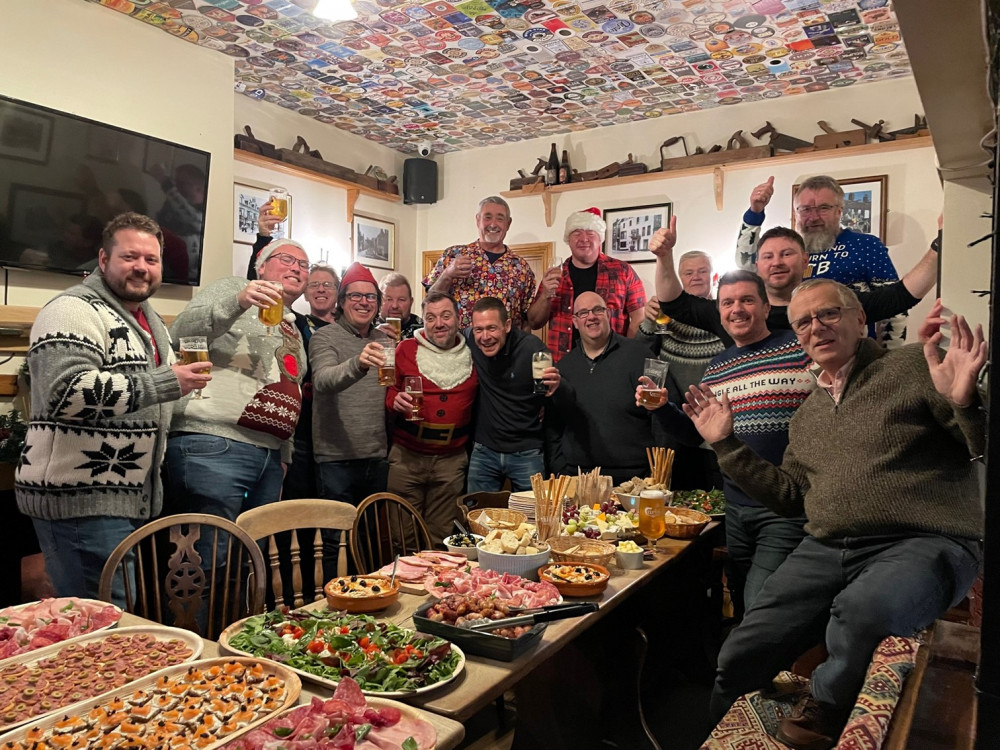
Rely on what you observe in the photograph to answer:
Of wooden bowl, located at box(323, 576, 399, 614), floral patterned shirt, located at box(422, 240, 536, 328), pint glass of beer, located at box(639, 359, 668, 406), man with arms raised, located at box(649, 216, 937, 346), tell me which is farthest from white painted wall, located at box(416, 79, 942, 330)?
wooden bowl, located at box(323, 576, 399, 614)

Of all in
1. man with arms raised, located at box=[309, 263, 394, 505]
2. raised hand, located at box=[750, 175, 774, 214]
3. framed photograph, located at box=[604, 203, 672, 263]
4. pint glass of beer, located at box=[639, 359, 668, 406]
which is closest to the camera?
pint glass of beer, located at box=[639, 359, 668, 406]

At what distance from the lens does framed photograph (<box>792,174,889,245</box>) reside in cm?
535

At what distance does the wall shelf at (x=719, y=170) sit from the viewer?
5266mm

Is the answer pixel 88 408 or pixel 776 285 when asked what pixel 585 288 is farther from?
pixel 88 408

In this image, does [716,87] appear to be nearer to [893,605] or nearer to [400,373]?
[400,373]

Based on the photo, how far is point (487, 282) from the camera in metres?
4.48

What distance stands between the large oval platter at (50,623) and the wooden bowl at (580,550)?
1.22 metres

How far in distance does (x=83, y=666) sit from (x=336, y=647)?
48 centimetres

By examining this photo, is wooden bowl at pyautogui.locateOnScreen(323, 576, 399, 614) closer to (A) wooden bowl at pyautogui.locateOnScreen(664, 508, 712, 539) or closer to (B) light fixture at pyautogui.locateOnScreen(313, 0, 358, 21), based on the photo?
(A) wooden bowl at pyautogui.locateOnScreen(664, 508, 712, 539)

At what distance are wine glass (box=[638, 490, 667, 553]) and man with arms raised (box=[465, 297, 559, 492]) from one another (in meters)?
1.16

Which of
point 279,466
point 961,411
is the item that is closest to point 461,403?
point 279,466

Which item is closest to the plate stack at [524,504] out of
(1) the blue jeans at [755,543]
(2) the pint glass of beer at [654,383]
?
(2) the pint glass of beer at [654,383]

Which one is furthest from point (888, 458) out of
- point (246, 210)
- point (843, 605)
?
point (246, 210)

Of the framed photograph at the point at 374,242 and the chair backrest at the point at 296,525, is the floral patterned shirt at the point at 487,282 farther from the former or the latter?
the framed photograph at the point at 374,242
